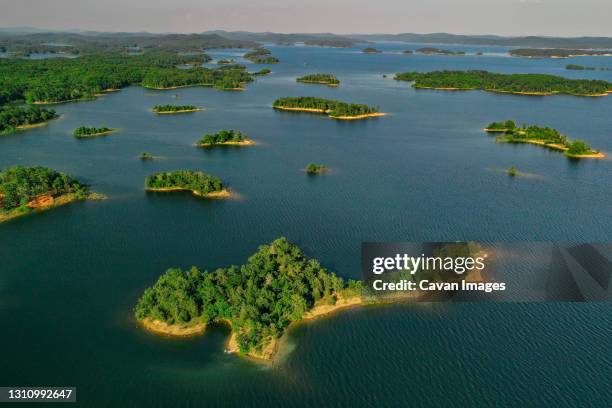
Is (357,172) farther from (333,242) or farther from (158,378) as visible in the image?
(158,378)

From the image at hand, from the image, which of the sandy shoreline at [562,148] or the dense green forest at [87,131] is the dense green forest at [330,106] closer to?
the sandy shoreline at [562,148]

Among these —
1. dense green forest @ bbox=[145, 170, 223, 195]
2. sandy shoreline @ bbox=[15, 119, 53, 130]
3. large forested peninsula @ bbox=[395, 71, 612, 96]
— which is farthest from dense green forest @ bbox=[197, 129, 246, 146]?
large forested peninsula @ bbox=[395, 71, 612, 96]

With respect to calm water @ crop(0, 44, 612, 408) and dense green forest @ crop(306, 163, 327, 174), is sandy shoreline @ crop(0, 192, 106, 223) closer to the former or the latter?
calm water @ crop(0, 44, 612, 408)

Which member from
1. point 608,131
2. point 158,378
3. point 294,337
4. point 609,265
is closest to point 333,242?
point 294,337

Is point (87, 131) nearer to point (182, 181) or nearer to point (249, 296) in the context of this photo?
point (182, 181)

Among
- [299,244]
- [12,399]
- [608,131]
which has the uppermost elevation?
[608,131]

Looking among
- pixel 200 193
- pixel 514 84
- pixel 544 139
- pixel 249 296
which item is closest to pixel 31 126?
pixel 200 193
